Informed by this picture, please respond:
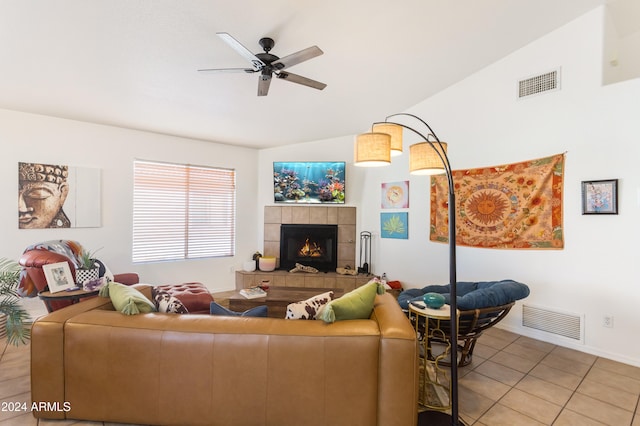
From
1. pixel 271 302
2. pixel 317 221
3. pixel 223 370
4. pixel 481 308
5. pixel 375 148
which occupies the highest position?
pixel 375 148

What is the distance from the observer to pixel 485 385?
2.28m

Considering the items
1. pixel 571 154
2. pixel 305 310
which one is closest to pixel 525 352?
pixel 571 154

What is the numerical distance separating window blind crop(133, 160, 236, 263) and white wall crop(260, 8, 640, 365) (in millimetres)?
3585

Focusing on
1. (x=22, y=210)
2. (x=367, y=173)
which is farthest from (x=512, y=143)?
(x=22, y=210)

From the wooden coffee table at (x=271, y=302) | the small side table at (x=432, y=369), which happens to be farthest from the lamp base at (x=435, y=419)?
the wooden coffee table at (x=271, y=302)

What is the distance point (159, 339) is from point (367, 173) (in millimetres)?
4073

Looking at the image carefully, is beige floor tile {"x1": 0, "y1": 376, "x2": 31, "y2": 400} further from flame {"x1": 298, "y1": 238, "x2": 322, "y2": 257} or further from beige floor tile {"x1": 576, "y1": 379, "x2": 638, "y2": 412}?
beige floor tile {"x1": 576, "y1": 379, "x2": 638, "y2": 412}

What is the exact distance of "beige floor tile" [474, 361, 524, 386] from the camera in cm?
235

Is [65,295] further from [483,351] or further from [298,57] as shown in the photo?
[483,351]

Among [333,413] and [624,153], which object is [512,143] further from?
[333,413]

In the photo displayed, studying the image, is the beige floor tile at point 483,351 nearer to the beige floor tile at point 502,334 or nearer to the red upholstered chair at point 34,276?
the beige floor tile at point 502,334

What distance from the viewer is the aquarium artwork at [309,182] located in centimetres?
510

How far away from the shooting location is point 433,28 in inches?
104

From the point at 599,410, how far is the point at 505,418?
2.28 ft
